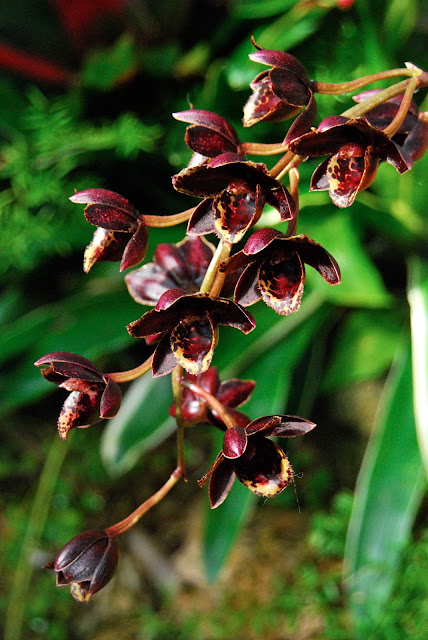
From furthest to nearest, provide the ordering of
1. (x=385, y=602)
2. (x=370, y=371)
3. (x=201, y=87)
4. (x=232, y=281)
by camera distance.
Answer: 1. (x=370, y=371)
2. (x=201, y=87)
3. (x=385, y=602)
4. (x=232, y=281)

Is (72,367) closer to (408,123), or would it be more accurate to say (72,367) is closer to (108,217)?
(108,217)

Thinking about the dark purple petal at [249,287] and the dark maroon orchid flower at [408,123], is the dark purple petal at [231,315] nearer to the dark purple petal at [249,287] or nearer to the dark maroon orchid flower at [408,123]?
the dark purple petal at [249,287]

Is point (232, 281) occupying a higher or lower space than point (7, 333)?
higher

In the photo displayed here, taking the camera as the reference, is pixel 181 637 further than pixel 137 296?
Yes

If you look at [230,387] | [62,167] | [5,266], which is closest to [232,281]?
[230,387]

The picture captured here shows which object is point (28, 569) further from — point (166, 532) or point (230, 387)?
point (230, 387)

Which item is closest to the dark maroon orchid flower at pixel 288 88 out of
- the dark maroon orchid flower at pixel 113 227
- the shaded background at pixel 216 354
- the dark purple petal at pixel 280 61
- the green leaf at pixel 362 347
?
the dark purple petal at pixel 280 61
